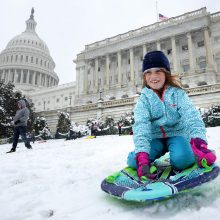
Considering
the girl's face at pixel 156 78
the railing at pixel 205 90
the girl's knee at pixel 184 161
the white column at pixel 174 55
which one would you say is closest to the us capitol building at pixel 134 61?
the white column at pixel 174 55

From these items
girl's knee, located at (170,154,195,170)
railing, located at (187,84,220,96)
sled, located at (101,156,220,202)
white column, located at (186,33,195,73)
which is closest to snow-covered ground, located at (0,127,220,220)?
sled, located at (101,156,220,202)

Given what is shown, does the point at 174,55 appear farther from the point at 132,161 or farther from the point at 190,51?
the point at 132,161

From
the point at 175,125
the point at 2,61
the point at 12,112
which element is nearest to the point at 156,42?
the point at 12,112

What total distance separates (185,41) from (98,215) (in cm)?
4243

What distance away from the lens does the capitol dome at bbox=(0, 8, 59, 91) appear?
77.1 m

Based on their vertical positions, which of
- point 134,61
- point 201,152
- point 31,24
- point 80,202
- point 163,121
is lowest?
point 80,202

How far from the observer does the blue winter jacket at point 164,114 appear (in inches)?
109

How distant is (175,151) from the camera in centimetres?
257

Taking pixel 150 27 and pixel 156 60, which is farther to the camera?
pixel 150 27

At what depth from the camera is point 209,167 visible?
2.24 metres

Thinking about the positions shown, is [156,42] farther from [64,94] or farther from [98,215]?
[98,215]

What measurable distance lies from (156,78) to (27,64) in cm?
8140

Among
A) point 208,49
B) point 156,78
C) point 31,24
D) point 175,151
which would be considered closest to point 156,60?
point 156,78

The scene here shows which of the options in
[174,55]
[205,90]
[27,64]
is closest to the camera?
[205,90]
